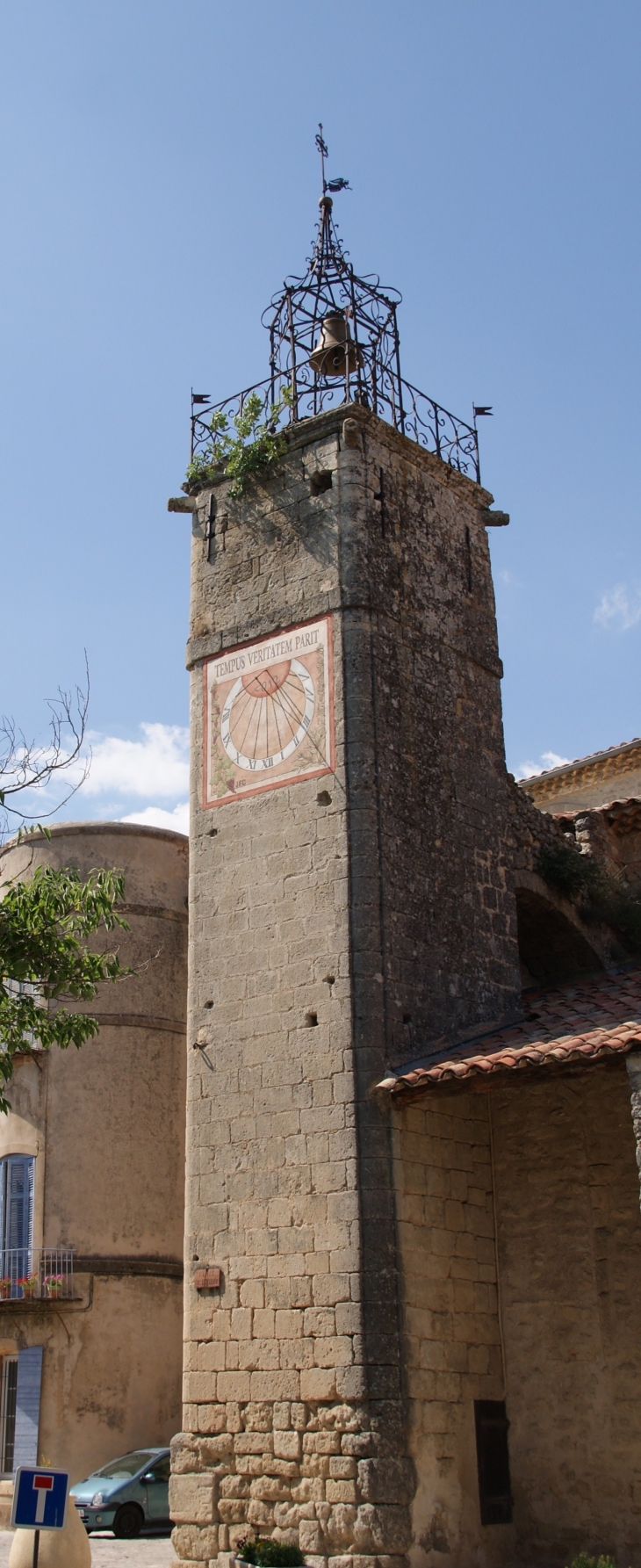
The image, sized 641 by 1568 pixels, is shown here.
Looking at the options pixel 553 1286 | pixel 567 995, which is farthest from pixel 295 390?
pixel 553 1286

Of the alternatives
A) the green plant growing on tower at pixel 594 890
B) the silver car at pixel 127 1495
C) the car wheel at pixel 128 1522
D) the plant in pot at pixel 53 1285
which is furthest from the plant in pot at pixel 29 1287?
the green plant growing on tower at pixel 594 890

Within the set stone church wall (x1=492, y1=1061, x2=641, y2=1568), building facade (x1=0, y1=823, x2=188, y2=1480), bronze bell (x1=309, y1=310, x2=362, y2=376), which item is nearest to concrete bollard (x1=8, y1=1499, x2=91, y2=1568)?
stone church wall (x1=492, y1=1061, x2=641, y2=1568)

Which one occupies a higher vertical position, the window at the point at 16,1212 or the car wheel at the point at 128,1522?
the window at the point at 16,1212

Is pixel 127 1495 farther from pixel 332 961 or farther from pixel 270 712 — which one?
pixel 270 712

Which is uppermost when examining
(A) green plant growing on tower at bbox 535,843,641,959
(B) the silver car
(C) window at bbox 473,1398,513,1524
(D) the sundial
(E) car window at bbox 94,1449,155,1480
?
(D) the sundial

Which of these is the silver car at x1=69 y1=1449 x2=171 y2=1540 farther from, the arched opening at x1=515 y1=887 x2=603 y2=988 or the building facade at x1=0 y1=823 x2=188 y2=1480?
the arched opening at x1=515 y1=887 x2=603 y2=988

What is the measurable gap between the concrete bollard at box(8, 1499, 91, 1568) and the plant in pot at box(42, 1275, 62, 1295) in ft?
19.2

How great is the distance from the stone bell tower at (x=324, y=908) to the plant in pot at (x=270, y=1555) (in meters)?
0.10

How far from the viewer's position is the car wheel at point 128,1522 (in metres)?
13.9

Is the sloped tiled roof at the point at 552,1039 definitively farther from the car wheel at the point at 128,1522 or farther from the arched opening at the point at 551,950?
the car wheel at the point at 128,1522

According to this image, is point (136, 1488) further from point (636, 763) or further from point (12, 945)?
point (636, 763)

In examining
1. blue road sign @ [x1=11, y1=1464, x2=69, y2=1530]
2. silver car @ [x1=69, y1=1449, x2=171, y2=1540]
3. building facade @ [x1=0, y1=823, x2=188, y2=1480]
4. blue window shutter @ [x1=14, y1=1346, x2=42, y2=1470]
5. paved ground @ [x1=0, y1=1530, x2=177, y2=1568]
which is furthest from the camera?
building facade @ [x1=0, y1=823, x2=188, y2=1480]

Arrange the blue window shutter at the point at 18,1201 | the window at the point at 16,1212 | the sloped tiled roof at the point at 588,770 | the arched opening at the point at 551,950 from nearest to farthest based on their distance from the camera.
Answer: the arched opening at the point at 551,950 → the window at the point at 16,1212 → the blue window shutter at the point at 18,1201 → the sloped tiled roof at the point at 588,770

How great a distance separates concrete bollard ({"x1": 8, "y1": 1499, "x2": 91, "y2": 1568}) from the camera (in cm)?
957
